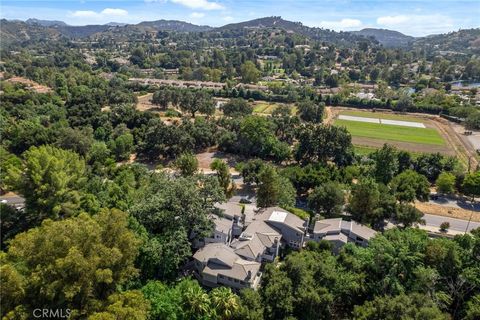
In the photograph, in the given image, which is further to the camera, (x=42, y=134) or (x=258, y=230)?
(x=42, y=134)

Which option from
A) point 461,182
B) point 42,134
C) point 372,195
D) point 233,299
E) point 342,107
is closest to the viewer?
point 233,299

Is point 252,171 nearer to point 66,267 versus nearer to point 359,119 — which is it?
point 66,267

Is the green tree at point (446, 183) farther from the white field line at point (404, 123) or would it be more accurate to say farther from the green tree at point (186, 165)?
the white field line at point (404, 123)

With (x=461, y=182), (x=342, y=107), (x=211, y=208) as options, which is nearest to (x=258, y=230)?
(x=211, y=208)

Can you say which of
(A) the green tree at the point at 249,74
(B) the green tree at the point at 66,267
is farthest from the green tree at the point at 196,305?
(A) the green tree at the point at 249,74

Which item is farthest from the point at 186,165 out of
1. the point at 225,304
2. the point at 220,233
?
the point at 225,304

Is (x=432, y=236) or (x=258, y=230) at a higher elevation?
(x=258, y=230)

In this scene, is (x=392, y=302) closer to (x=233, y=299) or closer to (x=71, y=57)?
(x=233, y=299)
